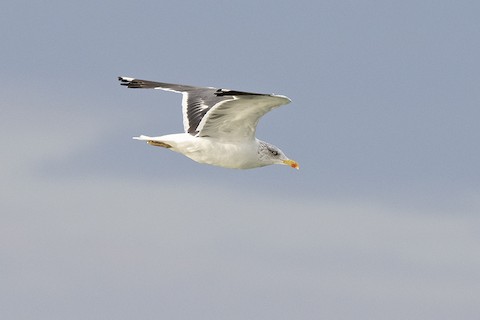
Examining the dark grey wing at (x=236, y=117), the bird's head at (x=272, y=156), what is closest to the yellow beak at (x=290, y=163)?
the bird's head at (x=272, y=156)

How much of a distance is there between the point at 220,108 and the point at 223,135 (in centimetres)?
119

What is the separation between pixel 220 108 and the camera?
33.0m

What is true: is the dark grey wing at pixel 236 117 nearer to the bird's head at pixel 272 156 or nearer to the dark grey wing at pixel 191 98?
the dark grey wing at pixel 191 98

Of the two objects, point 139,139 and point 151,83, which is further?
point 151,83

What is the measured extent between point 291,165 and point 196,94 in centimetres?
322

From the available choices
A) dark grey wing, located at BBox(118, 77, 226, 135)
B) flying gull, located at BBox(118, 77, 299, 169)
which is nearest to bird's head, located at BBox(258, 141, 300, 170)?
flying gull, located at BBox(118, 77, 299, 169)

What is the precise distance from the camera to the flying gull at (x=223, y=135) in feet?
108

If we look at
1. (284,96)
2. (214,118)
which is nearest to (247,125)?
(214,118)

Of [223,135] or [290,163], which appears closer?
[223,135]

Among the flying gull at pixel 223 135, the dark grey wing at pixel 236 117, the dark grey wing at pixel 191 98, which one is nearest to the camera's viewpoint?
the dark grey wing at pixel 236 117

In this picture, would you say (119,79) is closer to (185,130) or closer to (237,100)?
(185,130)

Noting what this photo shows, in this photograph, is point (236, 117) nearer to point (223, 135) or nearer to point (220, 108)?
point (220, 108)

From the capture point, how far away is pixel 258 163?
3531cm

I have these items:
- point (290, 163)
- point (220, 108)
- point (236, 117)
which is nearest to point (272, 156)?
point (290, 163)
